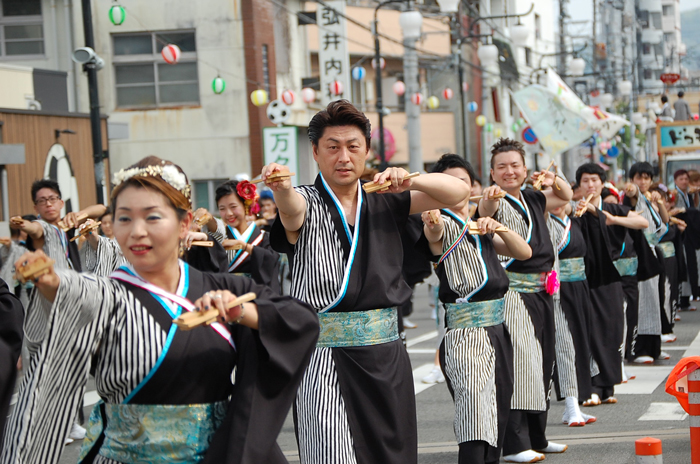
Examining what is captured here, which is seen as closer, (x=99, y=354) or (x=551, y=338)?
(x=99, y=354)

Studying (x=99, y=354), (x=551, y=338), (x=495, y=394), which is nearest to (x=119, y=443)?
(x=99, y=354)

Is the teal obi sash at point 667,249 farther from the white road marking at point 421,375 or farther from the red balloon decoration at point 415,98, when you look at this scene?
the red balloon decoration at point 415,98

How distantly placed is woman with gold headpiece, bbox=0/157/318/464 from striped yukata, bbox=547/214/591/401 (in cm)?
473

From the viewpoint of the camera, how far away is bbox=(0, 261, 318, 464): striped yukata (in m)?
2.77

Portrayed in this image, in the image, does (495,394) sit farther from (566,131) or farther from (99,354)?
(566,131)

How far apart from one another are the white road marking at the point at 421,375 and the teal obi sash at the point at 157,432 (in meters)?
6.20

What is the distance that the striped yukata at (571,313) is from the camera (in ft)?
24.7

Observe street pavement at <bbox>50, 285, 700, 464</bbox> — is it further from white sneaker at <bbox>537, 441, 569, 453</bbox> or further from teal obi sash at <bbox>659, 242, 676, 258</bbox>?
teal obi sash at <bbox>659, 242, 676, 258</bbox>

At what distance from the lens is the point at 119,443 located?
2947 mm

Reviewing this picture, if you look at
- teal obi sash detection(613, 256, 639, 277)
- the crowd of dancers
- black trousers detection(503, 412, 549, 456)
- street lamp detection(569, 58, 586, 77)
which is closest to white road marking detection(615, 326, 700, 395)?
the crowd of dancers

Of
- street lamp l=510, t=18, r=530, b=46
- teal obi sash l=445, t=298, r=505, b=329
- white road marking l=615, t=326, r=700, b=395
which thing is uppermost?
street lamp l=510, t=18, r=530, b=46

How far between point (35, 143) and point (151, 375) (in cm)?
1254

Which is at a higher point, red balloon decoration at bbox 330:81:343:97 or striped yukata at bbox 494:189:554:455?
red balloon decoration at bbox 330:81:343:97

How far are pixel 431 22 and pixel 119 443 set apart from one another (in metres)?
35.8
